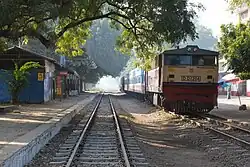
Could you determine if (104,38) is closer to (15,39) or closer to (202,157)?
(15,39)

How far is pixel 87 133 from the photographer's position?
15.9m

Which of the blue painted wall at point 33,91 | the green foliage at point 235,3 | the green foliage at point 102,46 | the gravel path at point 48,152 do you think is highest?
the green foliage at point 102,46

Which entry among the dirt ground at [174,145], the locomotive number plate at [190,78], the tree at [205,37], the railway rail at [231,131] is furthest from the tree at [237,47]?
the tree at [205,37]

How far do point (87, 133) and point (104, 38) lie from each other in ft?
243

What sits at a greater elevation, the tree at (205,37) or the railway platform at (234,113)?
the tree at (205,37)

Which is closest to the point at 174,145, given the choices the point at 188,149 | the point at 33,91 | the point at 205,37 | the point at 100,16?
the point at 188,149

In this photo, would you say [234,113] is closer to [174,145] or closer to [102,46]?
[174,145]

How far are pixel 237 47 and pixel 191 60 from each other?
14.4 feet

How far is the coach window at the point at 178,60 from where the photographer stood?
903 inches

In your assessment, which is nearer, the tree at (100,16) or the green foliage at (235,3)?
the tree at (100,16)

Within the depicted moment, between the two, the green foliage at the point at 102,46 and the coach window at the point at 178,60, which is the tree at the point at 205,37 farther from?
the coach window at the point at 178,60

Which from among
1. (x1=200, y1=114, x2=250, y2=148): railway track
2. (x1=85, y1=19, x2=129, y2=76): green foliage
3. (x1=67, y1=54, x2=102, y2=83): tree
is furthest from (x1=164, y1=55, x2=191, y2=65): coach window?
(x1=85, y1=19, x2=129, y2=76): green foliage

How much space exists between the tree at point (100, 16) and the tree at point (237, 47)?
4495 millimetres

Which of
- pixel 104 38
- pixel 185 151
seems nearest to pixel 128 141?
pixel 185 151
